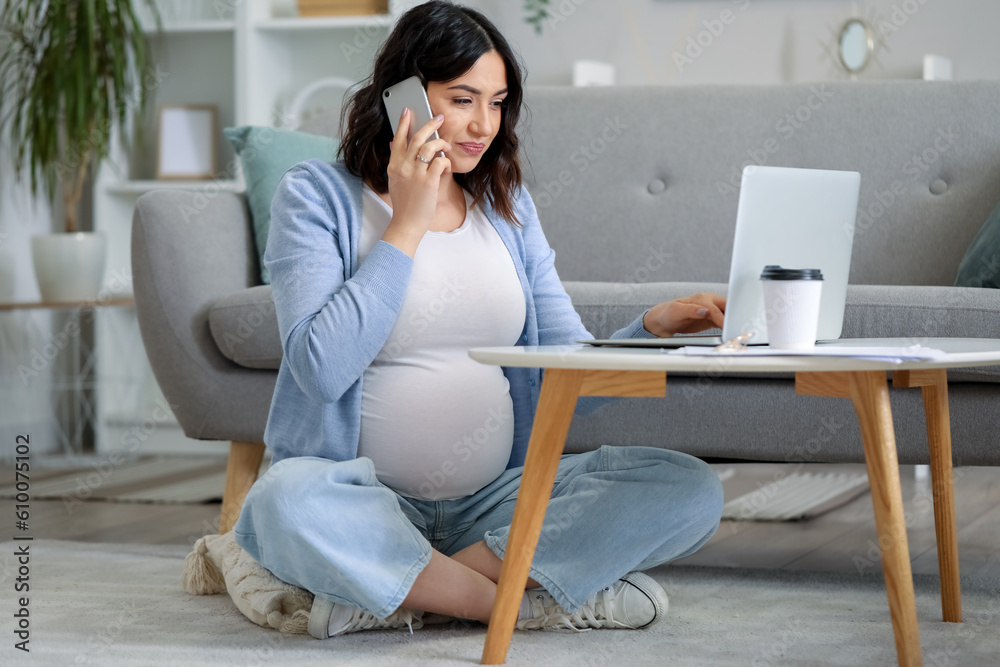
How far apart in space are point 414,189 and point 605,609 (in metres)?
0.56

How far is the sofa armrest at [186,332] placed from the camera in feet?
6.15

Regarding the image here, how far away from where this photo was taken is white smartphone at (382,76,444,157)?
1278 millimetres

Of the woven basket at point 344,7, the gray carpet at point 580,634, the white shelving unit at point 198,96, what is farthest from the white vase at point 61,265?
the gray carpet at point 580,634

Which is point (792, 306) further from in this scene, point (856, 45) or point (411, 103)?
point (856, 45)

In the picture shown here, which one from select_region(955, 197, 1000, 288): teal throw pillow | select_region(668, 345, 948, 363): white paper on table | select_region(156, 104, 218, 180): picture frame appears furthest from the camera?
select_region(156, 104, 218, 180): picture frame

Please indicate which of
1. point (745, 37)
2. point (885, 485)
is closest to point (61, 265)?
point (745, 37)

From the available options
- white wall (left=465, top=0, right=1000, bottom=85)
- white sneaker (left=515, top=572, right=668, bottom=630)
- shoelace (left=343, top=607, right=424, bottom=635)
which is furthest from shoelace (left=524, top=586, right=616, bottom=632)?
white wall (left=465, top=0, right=1000, bottom=85)

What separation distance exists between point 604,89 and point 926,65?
100cm

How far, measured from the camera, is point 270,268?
1298 millimetres

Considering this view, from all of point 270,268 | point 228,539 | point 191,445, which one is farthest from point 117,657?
point 191,445

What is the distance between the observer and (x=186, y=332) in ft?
6.16

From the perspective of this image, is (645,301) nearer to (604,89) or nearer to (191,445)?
(604,89)

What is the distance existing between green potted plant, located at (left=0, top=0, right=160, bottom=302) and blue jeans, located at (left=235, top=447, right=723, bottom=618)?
2.05m

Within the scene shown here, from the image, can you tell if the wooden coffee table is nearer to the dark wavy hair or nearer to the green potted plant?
the dark wavy hair
